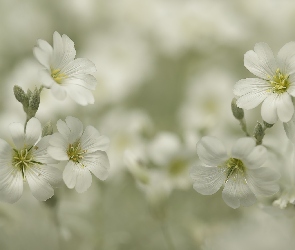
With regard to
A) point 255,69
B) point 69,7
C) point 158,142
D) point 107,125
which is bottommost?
point 255,69

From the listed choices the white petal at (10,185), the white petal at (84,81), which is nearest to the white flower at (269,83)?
the white petal at (84,81)

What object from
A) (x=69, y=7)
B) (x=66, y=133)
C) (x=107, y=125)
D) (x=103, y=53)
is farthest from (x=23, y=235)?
(x=69, y=7)

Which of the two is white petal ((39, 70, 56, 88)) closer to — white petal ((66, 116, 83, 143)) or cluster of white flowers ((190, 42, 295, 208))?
white petal ((66, 116, 83, 143))

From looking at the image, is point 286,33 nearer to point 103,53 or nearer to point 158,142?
point 103,53

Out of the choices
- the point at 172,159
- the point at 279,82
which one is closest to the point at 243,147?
the point at 279,82

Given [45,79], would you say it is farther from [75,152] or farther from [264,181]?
[264,181]

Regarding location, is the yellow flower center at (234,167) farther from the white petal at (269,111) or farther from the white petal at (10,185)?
the white petal at (10,185)

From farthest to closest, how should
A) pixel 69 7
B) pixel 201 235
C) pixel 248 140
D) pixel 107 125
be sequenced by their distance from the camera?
pixel 69 7
pixel 107 125
pixel 201 235
pixel 248 140
